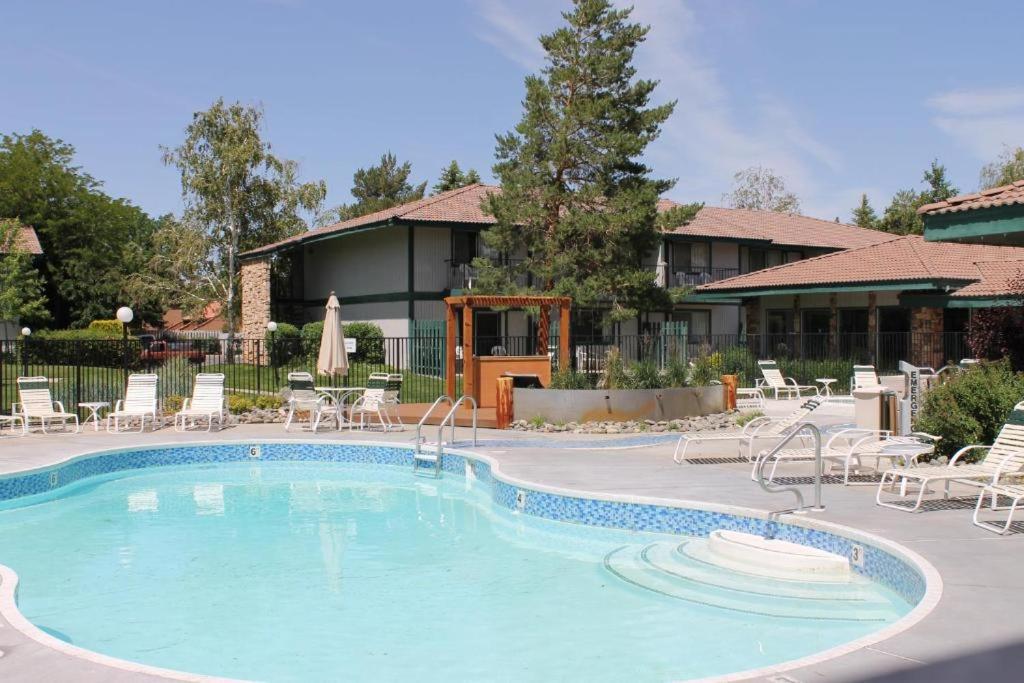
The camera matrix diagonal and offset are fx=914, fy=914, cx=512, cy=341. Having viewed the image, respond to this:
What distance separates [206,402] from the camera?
51.1 feet

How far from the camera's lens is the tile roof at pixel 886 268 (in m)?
24.0

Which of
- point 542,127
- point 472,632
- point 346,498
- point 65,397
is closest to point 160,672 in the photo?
point 472,632

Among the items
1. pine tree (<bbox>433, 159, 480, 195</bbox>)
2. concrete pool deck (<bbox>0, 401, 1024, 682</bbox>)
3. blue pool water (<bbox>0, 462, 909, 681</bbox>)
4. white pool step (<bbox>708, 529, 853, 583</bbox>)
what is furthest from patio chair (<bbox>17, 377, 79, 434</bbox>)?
pine tree (<bbox>433, 159, 480, 195</bbox>)

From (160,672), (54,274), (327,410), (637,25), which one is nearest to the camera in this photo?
(160,672)

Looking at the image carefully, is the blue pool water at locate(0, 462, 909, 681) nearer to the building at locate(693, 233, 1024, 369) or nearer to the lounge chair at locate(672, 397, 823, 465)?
the lounge chair at locate(672, 397, 823, 465)

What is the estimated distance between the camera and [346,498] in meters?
11.5

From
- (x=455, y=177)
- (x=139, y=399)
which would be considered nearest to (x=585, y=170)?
(x=139, y=399)

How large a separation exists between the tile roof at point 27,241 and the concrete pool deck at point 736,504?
25557 millimetres

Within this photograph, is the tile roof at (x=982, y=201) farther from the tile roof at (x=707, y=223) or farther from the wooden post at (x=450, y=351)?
the tile roof at (x=707, y=223)

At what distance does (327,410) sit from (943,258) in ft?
60.7

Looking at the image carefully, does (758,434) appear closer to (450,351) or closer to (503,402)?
(503,402)

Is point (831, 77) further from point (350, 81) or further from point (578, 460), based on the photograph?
point (578, 460)

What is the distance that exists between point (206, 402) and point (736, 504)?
10.2m

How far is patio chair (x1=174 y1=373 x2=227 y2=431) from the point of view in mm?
15395
